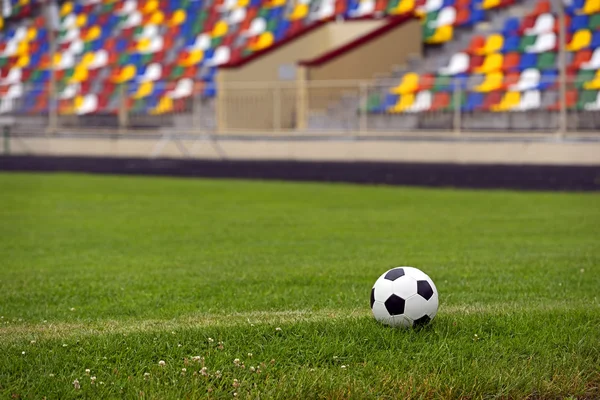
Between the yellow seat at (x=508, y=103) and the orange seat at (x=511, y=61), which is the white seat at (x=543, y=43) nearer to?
the orange seat at (x=511, y=61)

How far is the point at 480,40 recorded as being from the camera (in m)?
25.0

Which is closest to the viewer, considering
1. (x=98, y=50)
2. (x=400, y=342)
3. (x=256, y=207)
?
(x=400, y=342)

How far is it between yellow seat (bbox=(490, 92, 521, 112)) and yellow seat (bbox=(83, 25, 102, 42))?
62.3 ft

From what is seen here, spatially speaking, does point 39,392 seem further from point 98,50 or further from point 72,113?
point 98,50

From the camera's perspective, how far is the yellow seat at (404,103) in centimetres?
2292

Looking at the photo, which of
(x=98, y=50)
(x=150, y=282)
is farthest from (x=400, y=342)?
(x=98, y=50)

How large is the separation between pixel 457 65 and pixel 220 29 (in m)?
10.3

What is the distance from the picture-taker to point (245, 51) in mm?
30766

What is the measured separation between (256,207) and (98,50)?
22811mm

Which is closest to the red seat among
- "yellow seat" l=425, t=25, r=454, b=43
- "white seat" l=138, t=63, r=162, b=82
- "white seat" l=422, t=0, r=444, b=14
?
"yellow seat" l=425, t=25, r=454, b=43

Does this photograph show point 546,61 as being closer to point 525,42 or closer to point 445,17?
point 525,42

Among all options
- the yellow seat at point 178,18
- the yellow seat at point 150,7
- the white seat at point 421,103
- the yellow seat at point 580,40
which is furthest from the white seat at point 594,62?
the yellow seat at point 150,7

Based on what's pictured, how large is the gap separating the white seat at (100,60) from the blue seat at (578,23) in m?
17.2

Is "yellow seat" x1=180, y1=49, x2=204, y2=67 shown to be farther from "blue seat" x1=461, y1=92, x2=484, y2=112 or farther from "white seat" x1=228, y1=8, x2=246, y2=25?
"blue seat" x1=461, y1=92, x2=484, y2=112
